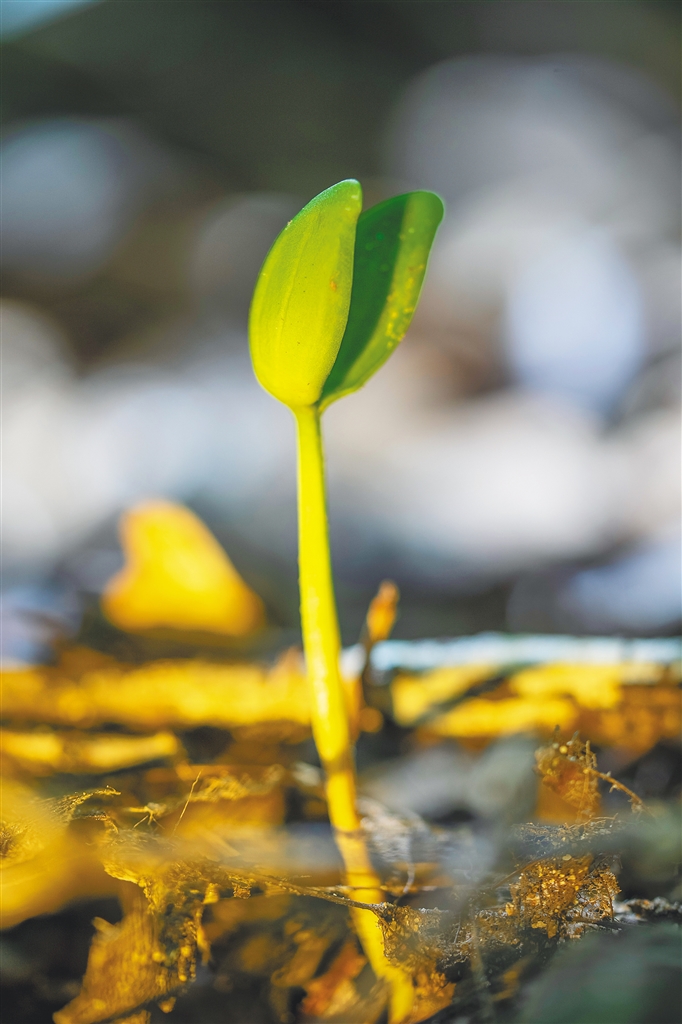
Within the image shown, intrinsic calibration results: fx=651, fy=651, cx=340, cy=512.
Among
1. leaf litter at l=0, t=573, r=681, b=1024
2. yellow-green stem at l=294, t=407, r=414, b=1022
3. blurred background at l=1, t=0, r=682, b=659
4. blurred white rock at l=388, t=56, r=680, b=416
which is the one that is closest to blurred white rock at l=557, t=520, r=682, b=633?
blurred background at l=1, t=0, r=682, b=659

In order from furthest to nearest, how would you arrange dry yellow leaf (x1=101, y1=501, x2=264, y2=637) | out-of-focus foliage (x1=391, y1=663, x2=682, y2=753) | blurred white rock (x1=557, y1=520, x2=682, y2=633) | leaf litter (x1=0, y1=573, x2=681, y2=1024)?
blurred white rock (x1=557, y1=520, x2=682, y2=633) < dry yellow leaf (x1=101, y1=501, x2=264, y2=637) < out-of-focus foliage (x1=391, y1=663, x2=682, y2=753) < leaf litter (x1=0, y1=573, x2=681, y2=1024)

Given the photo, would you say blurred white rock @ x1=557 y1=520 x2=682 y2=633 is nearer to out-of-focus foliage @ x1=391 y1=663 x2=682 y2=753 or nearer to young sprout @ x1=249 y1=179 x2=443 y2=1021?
out-of-focus foliage @ x1=391 y1=663 x2=682 y2=753

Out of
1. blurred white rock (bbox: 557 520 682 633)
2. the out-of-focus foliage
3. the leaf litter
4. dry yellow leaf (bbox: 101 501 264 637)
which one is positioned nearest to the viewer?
the leaf litter

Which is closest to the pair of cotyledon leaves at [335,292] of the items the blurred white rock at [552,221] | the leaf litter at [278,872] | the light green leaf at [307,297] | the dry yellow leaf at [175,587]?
the light green leaf at [307,297]

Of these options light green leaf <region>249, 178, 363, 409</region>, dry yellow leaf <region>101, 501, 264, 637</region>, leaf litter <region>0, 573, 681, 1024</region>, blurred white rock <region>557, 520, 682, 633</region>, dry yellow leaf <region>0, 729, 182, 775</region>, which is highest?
light green leaf <region>249, 178, 363, 409</region>

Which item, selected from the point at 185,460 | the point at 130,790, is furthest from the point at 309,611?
the point at 185,460

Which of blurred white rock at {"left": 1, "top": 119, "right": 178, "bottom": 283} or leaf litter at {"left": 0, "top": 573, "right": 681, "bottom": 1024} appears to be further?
blurred white rock at {"left": 1, "top": 119, "right": 178, "bottom": 283}

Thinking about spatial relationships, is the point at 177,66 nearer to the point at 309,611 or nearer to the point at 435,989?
the point at 309,611

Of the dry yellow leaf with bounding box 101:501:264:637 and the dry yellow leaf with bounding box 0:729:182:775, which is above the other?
the dry yellow leaf with bounding box 101:501:264:637
